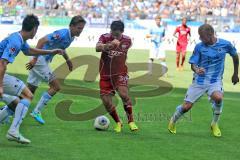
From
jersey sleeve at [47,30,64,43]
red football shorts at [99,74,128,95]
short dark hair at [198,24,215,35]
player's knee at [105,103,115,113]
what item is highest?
short dark hair at [198,24,215,35]

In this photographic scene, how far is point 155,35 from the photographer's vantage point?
1025 inches

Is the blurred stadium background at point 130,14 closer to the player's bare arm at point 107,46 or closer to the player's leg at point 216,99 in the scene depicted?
the player's leg at point 216,99

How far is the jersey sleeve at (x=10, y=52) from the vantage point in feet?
32.9

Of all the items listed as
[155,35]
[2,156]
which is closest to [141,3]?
[155,35]

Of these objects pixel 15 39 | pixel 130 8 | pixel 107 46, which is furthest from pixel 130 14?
pixel 15 39

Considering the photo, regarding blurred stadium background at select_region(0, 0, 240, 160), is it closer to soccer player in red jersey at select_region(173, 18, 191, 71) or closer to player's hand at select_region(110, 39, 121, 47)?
soccer player in red jersey at select_region(173, 18, 191, 71)

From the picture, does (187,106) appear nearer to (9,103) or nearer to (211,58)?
(211,58)

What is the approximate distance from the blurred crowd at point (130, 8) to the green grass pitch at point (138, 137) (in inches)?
910

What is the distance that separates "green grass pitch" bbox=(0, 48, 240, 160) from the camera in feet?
32.8

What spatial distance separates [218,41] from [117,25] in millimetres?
1875

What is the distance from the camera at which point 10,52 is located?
10.0m

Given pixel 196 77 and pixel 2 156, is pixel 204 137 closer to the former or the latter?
pixel 196 77

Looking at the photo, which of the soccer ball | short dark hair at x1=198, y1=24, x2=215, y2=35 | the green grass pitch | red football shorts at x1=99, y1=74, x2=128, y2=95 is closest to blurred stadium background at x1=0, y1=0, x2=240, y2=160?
the green grass pitch

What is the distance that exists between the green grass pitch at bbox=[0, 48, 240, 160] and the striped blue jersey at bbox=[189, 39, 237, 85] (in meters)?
1.10
